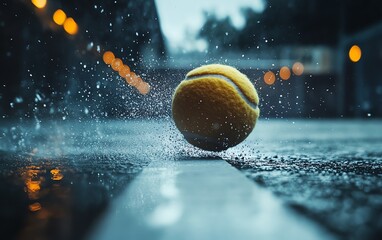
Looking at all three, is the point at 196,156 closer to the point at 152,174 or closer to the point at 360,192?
the point at 152,174

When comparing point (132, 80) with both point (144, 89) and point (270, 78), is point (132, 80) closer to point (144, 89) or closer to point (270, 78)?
point (144, 89)

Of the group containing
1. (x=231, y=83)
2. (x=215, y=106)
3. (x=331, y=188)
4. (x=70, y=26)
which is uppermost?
(x=70, y=26)

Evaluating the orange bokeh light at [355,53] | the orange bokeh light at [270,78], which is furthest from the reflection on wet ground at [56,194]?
the orange bokeh light at [270,78]

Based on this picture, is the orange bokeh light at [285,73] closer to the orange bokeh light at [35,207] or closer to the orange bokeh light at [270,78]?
the orange bokeh light at [270,78]

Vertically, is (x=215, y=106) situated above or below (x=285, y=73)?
below

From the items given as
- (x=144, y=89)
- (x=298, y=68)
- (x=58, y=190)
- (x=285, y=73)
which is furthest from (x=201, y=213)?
(x=298, y=68)

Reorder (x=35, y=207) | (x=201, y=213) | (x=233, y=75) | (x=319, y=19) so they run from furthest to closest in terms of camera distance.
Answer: (x=319, y=19) → (x=233, y=75) → (x=35, y=207) → (x=201, y=213)


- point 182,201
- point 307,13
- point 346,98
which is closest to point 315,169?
point 182,201
